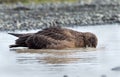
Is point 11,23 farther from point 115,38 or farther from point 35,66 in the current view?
point 35,66

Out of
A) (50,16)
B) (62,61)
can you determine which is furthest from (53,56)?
(50,16)

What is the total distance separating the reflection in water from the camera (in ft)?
46.0

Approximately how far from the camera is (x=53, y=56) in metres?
15.0

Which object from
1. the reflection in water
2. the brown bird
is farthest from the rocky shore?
the reflection in water

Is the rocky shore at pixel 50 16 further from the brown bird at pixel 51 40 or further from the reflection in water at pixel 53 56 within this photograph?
the reflection in water at pixel 53 56

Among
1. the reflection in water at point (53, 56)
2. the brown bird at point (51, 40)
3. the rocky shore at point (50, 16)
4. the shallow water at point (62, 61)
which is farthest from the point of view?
the rocky shore at point (50, 16)

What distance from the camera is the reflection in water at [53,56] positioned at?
1403 centimetres

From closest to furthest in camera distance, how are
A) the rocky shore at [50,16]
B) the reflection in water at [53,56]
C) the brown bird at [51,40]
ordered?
the reflection in water at [53,56] → the brown bird at [51,40] → the rocky shore at [50,16]

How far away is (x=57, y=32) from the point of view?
16188 mm

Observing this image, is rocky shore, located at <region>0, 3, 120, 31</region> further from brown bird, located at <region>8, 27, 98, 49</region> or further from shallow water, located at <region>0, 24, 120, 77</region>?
brown bird, located at <region>8, 27, 98, 49</region>

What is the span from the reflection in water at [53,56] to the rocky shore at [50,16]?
6145mm

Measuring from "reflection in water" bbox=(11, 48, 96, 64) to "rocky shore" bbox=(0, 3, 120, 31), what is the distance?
6.14m

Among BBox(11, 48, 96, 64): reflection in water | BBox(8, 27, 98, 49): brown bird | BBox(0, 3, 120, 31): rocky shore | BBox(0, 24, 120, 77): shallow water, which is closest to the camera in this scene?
BBox(0, 24, 120, 77): shallow water

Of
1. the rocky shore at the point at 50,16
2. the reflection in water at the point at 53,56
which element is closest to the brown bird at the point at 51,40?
the reflection in water at the point at 53,56
